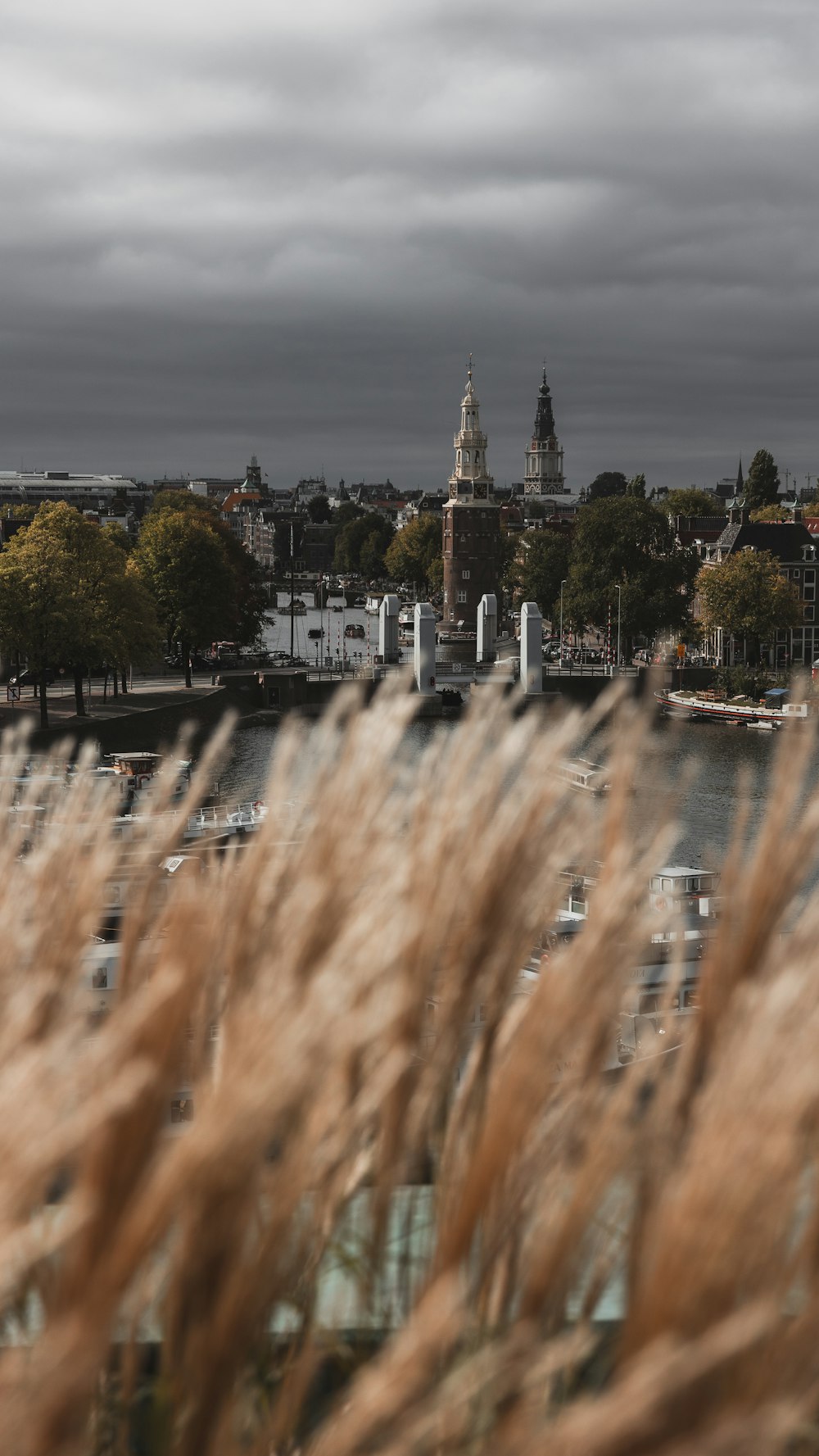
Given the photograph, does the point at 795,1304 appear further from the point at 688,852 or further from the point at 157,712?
the point at 157,712

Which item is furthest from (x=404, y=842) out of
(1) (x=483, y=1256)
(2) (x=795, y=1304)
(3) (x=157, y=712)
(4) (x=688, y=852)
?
(3) (x=157, y=712)

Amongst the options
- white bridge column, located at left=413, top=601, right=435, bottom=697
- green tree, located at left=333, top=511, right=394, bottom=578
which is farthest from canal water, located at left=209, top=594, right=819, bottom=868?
green tree, located at left=333, top=511, right=394, bottom=578

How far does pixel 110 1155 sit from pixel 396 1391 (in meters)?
0.45

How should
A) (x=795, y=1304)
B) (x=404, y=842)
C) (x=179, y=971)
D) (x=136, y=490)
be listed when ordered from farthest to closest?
(x=136, y=490) → (x=404, y=842) → (x=795, y=1304) → (x=179, y=971)

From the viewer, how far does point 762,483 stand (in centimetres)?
11712

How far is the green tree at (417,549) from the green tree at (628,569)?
4469 centimetres

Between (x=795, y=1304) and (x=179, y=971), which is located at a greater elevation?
(x=179, y=971)

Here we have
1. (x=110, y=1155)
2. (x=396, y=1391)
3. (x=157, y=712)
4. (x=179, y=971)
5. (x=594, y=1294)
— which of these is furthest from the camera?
(x=157, y=712)

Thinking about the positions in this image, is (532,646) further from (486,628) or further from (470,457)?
(470,457)

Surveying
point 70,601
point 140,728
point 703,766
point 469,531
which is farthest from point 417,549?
point 703,766

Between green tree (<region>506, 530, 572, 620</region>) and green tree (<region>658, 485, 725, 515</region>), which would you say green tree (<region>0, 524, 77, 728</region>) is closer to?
green tree (<region>506, 530, 572, 620</region>)

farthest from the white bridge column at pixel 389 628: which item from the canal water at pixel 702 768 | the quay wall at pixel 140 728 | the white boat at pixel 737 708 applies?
the quay wall at pixel 140 728

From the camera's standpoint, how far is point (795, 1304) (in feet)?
7.65

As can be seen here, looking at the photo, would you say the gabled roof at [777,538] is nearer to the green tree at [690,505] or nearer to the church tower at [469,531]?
the church tower at [469,531]
